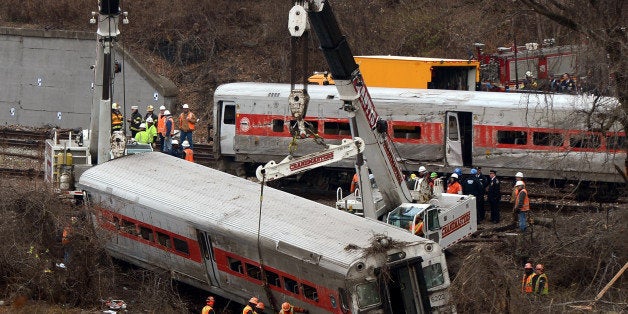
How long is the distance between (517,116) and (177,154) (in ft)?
26.2

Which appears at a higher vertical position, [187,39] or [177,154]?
[187,39]

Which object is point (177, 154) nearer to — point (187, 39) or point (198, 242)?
point (198, 242)

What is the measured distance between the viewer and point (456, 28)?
A: 41094 mm

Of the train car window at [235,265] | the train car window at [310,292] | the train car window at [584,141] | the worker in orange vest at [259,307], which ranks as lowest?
the worker in orange vest at [259,307]

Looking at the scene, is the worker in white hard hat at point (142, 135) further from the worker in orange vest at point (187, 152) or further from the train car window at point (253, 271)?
the train car window at point (253, 271)

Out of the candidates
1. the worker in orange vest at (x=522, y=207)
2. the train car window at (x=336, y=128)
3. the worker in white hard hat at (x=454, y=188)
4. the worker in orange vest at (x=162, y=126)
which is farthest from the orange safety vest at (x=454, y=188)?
the worker in orange vest at (x=162, y=126)

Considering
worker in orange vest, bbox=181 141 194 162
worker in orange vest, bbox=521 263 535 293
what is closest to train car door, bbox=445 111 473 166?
worker in orange vest, bbox=181 141 194 162

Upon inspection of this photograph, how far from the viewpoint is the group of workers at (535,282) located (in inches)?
850

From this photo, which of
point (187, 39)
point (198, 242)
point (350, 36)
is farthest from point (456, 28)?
point (198, 242)

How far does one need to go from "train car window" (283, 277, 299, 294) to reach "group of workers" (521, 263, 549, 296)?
404 cm

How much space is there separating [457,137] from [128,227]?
9748 millimetres

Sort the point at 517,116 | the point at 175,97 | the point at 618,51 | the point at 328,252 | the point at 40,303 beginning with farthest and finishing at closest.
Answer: the point at 175,97 → the point at 517,116 → the point at 618,51 → the point at 40,303 → the point at 328,252

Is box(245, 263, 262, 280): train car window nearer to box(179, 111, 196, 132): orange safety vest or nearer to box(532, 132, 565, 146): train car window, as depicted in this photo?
box(532, 132, 565, 146): train car window

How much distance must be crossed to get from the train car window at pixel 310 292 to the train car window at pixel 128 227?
4.40 m
